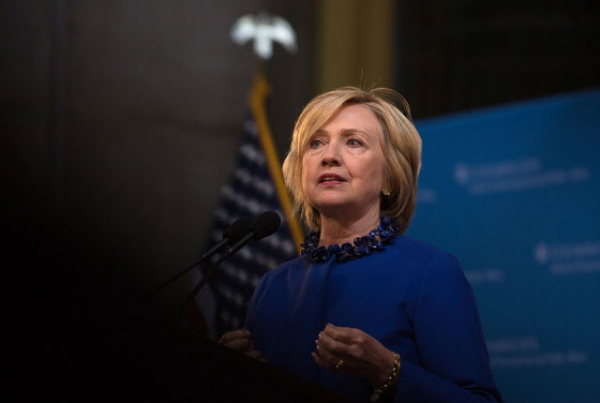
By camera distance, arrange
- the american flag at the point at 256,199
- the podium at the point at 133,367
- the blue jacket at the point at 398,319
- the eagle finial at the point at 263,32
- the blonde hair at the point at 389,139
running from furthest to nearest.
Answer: the eagle finial at the point at 263,32, the american flag at the point at 256,199, the blonde hair at the point at 389,139, the blue jacket at the point at 398,319, the podium at the point at 133,367

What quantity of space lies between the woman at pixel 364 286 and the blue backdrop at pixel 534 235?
187cm

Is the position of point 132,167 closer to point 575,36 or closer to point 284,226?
point 284,226

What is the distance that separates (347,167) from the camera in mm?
1575

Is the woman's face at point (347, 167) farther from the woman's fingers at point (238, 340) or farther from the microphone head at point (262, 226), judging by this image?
the woman's fingers at point (238, 340)

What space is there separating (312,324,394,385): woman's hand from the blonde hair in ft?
1.22

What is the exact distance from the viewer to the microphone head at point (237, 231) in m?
1.64

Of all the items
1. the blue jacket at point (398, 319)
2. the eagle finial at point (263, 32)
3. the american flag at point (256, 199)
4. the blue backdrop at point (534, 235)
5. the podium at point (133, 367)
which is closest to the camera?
the podium at point (133, 367)

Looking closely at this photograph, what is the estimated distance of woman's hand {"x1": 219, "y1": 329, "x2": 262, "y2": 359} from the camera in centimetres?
152

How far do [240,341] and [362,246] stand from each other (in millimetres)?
283

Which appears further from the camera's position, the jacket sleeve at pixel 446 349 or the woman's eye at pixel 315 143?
the woman's eye at pixel 315 143

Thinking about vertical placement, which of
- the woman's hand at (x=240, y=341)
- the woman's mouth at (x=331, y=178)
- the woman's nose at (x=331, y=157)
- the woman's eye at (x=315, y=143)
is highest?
the woman's eye at (x=315, y=143)

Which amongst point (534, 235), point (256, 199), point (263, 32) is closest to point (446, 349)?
point (534, 235)

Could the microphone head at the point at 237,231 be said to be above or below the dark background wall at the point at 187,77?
below

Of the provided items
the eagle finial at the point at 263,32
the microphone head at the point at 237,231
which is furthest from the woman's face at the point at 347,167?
the eagle finial at the point at 263,32
